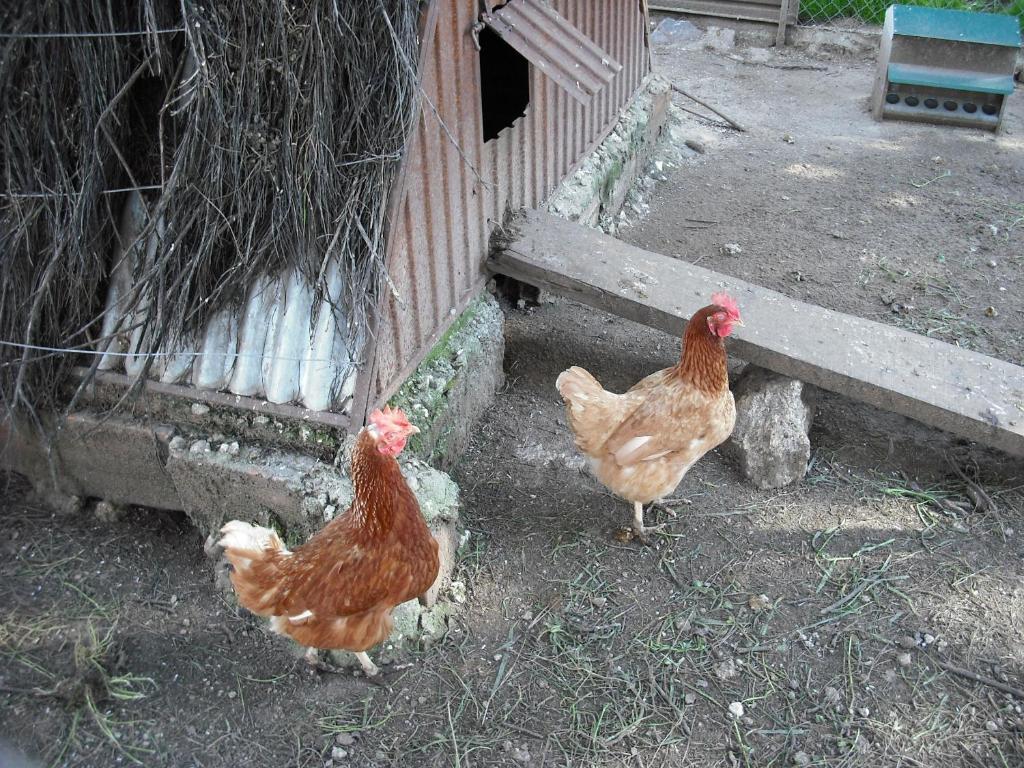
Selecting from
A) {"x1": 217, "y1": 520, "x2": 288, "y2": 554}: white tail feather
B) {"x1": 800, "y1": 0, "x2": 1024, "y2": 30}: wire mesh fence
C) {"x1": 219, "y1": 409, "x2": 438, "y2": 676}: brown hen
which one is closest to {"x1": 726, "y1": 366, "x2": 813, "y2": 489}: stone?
{"x1": 219, "y1": 409, "x2": 438, "y2": 676}: brown hen

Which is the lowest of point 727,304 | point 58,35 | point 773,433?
point 773,433

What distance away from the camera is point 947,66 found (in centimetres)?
802

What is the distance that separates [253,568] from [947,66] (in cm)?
837

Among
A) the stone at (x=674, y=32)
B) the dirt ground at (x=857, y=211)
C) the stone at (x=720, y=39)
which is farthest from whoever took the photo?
the stone at (x=674, y=32)

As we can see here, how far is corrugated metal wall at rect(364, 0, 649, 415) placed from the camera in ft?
11.3

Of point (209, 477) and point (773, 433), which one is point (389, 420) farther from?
point (773, 433)

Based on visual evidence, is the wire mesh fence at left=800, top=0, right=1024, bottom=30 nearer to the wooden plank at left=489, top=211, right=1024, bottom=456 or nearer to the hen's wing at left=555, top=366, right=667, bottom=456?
the wooden plank at left=489, top=211, right=1024, bottom=456

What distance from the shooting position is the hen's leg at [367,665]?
3113 millimetres

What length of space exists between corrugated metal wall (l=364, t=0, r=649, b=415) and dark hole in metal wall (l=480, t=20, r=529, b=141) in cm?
7

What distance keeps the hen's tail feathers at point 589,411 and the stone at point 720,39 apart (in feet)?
27.7

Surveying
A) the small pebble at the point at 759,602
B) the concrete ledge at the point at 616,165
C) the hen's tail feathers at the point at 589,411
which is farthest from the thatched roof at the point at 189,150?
the concrete ledge at the point at 616,165

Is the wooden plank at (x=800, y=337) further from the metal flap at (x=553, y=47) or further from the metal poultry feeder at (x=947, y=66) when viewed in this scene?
the metal poultry feeder at (x=947, y=66)

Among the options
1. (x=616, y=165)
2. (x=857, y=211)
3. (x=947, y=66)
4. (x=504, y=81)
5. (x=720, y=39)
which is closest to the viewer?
(x=504, y=81)

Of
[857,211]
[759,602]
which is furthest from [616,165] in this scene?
[759,602]
